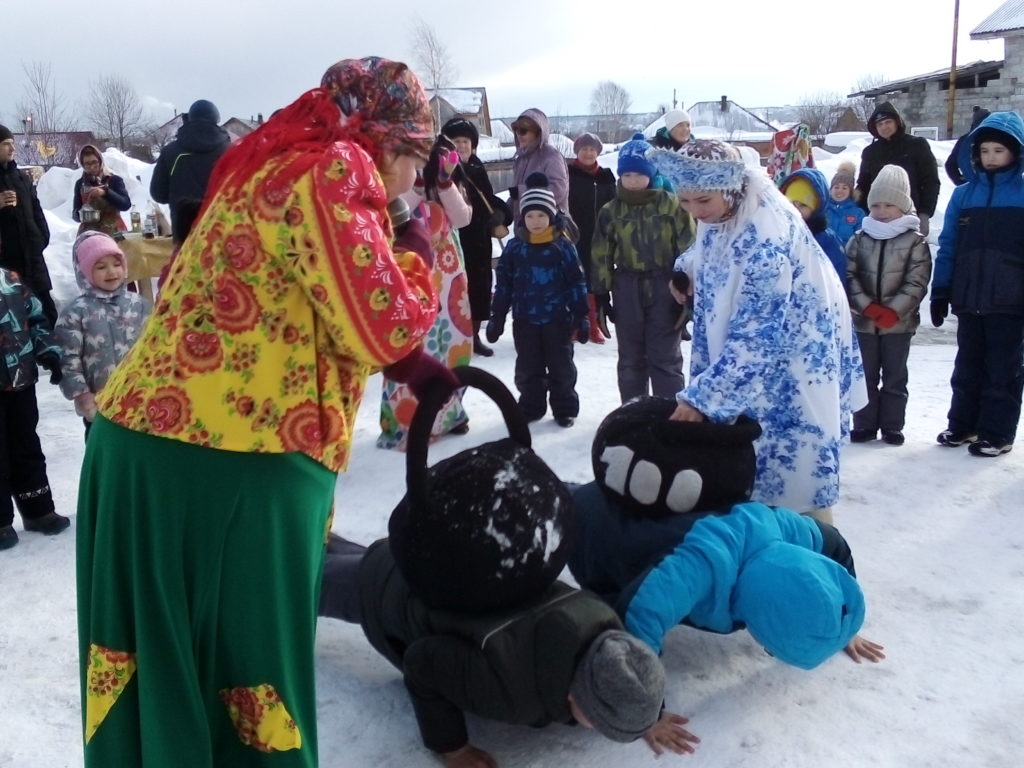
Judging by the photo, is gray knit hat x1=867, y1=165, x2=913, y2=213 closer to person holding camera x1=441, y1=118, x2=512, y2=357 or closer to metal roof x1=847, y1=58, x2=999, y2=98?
person holding camera x1=441, y1=118, x2=512, y2=357

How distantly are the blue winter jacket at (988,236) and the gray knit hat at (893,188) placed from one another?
0.25 metres

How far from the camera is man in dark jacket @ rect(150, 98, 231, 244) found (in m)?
5.54

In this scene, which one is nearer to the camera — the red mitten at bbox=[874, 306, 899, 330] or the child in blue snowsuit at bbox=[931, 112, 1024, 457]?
the child in blue snowsuit at bbox=[931, 112, 1024, 457]

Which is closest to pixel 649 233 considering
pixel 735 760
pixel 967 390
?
pixel 967 390

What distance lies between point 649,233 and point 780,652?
314 centimetres

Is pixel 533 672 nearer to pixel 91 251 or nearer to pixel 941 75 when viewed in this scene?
pixel 91 251

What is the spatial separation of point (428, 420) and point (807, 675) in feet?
5.17

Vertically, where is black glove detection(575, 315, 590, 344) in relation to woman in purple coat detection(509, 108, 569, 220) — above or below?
below

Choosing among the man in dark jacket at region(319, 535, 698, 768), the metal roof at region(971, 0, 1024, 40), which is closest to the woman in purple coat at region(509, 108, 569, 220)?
the man in dark jacket at region(319, 535, 698, 768)

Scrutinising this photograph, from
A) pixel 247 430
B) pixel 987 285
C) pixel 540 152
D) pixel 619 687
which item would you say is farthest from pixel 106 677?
pixel 540 152

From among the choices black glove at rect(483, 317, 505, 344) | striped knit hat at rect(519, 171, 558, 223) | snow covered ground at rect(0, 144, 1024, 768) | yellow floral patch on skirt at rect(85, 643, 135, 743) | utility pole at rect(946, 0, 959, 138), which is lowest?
snow covered ground at rect(0, 144, 1024, 768)

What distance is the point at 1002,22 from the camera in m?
26.0

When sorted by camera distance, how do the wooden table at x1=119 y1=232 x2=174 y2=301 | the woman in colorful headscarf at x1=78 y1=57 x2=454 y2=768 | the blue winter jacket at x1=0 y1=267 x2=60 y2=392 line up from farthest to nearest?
the wooden table at x1=119 y1=232 x2=174 y2=301
the blue winter jacket at x1=0 y1=267 x2=60 y2=392
the woman in colorful headscarf at x1=78 y1=57 x2=454 y2=768

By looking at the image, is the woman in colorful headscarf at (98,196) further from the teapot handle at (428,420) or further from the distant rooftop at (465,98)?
the distant rooftop at (465,98)
